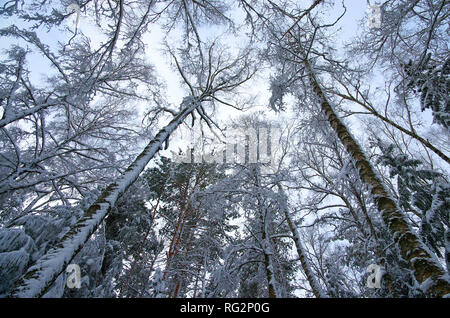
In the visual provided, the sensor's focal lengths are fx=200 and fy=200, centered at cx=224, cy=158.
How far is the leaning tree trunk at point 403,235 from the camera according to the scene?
1785 millimetres

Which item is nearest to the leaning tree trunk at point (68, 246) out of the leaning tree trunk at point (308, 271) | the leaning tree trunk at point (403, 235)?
the leaning tree trunk at point (403, 235)

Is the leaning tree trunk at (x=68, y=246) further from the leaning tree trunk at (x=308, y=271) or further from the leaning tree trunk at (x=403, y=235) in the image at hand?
the leaning tree trunk at (x=308, y=271)

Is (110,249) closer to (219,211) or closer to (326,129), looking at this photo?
(219,211)

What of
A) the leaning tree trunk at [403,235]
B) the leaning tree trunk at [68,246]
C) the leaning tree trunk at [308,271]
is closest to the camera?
the leaning tree trunk at [403,235]

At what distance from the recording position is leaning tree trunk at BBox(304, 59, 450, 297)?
178 cm

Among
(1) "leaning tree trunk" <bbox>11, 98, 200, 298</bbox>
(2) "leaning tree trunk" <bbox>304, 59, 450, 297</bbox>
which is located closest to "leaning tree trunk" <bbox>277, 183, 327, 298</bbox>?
(2) "leaning tree trunk" <bbox>304, 59, 450, 297</bbox>

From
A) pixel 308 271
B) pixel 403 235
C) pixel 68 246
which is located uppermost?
pixel 308 271

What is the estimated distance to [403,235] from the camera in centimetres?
222

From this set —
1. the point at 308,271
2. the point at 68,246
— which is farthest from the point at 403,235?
the point at 308,271

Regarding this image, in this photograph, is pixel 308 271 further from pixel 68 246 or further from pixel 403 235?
pixel 68 246

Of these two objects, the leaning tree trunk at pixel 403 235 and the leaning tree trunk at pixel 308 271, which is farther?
the leaning tree trunk at pixel 308 271

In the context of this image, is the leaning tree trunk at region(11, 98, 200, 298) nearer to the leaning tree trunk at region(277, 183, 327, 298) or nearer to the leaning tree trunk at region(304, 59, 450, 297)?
the leaning tree trunk at region(304, 59, 450, 297)

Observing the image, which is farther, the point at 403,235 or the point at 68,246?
the point at 68,246

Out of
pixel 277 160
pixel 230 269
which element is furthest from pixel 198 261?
pixel 277 160
